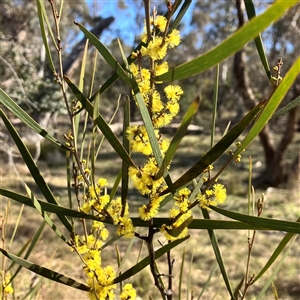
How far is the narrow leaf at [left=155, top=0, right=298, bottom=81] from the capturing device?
0.14 m

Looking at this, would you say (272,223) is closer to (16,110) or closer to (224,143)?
(224,143)

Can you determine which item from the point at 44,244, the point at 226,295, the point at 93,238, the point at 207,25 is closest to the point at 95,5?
the point at 207,25

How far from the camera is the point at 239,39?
16 centimetres

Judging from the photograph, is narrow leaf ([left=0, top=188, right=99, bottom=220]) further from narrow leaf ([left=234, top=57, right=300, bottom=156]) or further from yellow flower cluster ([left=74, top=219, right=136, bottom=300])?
narrow leaf ([left=234, top=57, right=300, bottom=156])

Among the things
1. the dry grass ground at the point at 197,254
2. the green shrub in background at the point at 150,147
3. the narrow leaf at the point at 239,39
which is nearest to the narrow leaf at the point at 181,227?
the green shrub in background at the point at 150,147

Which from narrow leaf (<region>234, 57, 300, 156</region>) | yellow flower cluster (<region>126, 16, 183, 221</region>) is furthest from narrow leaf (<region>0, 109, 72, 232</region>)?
narrow leaf (<region>234, 57, 300, 156</region>)

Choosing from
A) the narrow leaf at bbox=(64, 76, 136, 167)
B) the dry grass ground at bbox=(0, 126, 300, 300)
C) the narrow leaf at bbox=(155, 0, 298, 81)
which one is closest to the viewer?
the narrow leaf at bbox=(155, 0, 298, 81)

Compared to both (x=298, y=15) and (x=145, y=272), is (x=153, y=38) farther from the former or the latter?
(x=298, y=15)

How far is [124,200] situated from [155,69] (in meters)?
0.13

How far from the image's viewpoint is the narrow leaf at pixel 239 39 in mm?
141

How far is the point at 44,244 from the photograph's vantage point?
2.09m

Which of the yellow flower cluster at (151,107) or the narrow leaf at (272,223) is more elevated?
the yellow flower cluster at (151,107)

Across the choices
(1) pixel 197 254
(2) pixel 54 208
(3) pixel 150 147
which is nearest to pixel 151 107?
(3) pixel 150 147

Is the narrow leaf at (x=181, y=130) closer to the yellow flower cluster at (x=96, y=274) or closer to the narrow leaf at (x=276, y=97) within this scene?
the narrow leaf at (x=276, y=97)
